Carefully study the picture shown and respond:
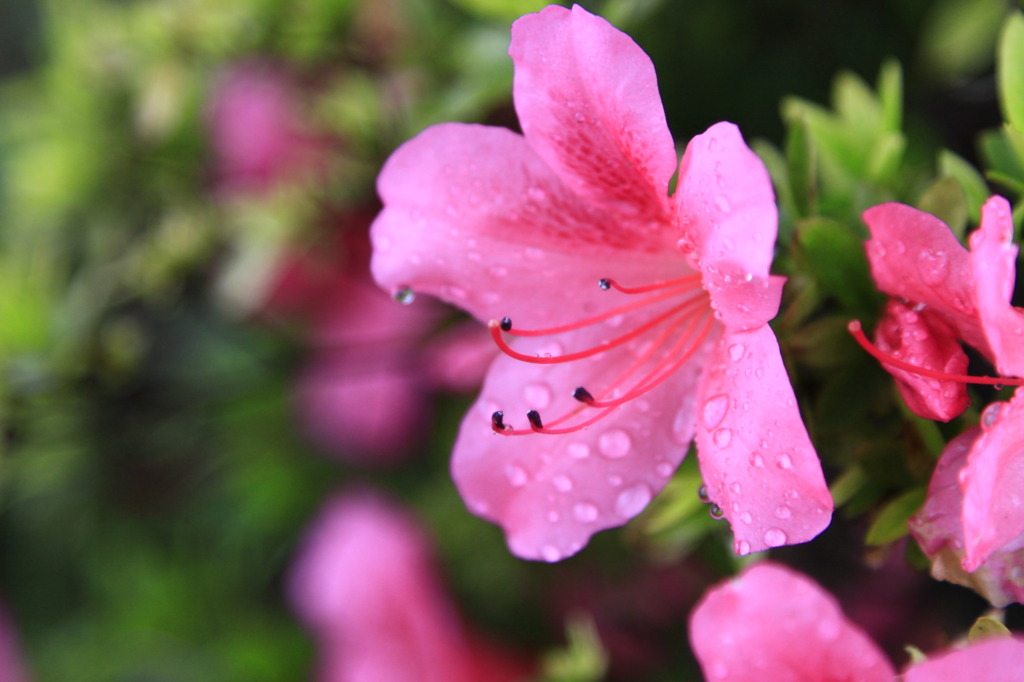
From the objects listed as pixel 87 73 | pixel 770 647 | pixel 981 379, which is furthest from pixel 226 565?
pixel 981 379

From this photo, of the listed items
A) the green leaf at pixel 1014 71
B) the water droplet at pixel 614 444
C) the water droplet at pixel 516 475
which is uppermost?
the green leaf at pixel 1014 71

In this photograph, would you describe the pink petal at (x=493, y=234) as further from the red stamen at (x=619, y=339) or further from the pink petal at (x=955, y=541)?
the pink petal at (x=955, y=541)

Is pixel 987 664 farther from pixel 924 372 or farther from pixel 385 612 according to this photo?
pixel 385 612

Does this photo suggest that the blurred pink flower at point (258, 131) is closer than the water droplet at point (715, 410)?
No

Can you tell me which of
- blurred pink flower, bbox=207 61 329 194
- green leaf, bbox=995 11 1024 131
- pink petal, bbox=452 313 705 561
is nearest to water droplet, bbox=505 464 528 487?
pink petal, bbox=452 313 705 561

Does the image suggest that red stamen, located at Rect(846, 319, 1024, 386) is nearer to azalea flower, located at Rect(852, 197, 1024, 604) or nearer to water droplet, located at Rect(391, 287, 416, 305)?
azalea flower, located at Rect(852, 197, 1024, 604)

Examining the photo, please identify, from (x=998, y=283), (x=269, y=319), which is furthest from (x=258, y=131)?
(x=998, y=283)

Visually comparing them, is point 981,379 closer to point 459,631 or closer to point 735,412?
point 735,412

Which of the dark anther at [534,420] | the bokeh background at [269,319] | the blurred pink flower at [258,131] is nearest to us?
the dark anther at [534,420]

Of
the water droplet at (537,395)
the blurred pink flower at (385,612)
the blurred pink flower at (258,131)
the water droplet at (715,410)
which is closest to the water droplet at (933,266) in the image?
the water droplet at (715,410)
